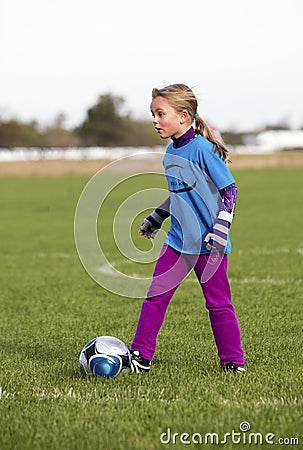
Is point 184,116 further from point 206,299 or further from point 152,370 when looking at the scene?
point 152,370

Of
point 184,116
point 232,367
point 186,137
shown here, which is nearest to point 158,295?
point 232,367

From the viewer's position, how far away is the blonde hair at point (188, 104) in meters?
5.11

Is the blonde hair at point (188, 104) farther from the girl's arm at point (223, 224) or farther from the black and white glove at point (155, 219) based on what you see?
the black and white glove at point (155, 219)

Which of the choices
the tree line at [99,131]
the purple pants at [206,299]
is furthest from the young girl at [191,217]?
the tree line at [99,131]

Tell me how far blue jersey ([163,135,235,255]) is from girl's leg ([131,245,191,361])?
9 centimetres

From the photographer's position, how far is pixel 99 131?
106m

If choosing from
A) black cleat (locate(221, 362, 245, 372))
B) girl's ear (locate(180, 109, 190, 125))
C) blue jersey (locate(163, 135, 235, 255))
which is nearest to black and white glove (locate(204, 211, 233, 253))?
blue jersey (locate(163, 135, 235, 255))

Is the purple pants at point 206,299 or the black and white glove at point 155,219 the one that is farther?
the black and white glove at point 155,219

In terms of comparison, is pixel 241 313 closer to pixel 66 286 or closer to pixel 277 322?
pixel 277 322

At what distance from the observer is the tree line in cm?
10488

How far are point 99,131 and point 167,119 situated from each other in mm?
101808

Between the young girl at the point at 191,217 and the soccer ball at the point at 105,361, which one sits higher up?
the young girl at the point at 191,217

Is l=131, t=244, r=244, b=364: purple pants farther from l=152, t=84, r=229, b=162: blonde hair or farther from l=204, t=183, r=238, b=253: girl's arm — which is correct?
l=152, t=84, r=229, b=162: blonde hair

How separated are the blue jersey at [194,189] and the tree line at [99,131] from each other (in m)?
96.7
